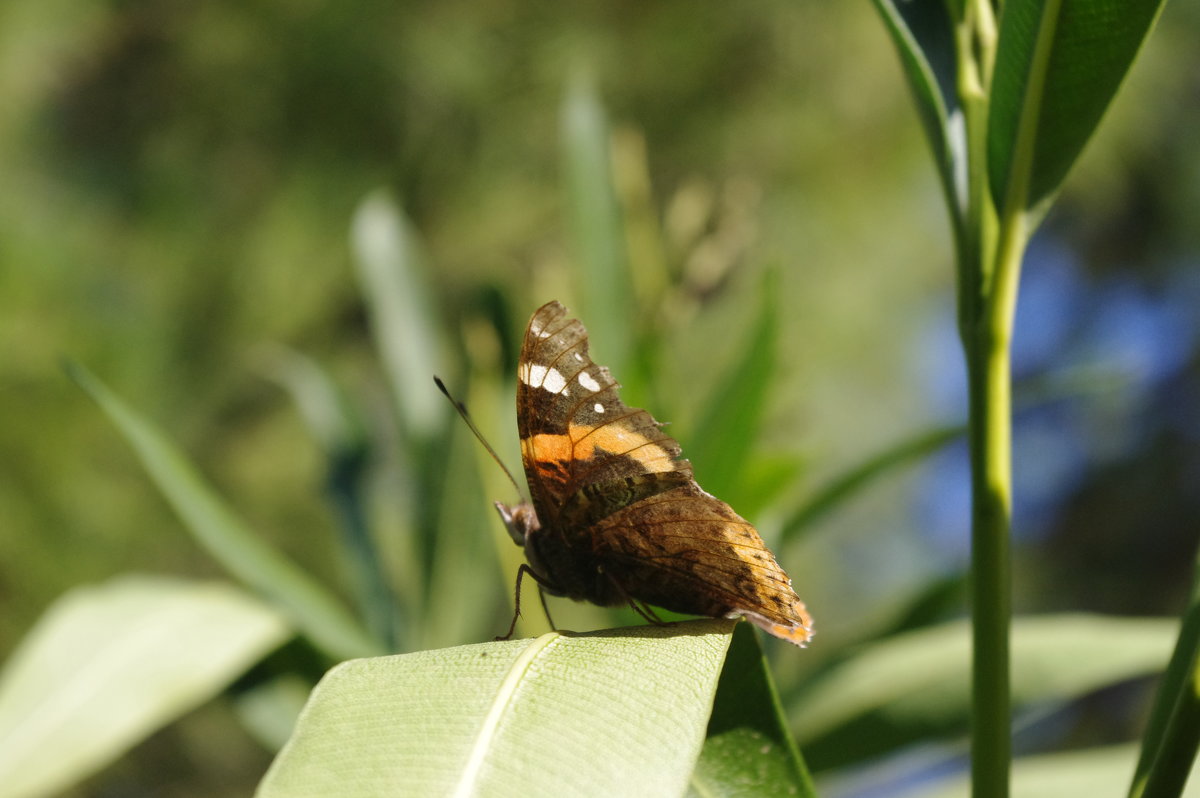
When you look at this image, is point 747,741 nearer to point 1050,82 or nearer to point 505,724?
point 505,724

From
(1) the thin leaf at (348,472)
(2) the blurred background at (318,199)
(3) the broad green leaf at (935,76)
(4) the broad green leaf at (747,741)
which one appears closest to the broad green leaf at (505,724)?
(4) the broad green leaf at (747,741)

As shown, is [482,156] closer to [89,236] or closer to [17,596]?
[89,236]

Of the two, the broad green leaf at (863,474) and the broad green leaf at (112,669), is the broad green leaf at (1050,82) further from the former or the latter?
the broad green leaf at (112,669)

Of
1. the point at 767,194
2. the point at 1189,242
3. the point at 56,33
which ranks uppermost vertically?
the point at 56,33

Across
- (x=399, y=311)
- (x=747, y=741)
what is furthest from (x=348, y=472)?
(x=747, y=741)

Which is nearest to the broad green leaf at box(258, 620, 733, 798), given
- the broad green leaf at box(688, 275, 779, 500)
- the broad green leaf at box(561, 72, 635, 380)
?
the broad green leaf at box(688, 275, 779, 500)

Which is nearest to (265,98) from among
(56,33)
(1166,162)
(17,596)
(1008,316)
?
(56,33)
